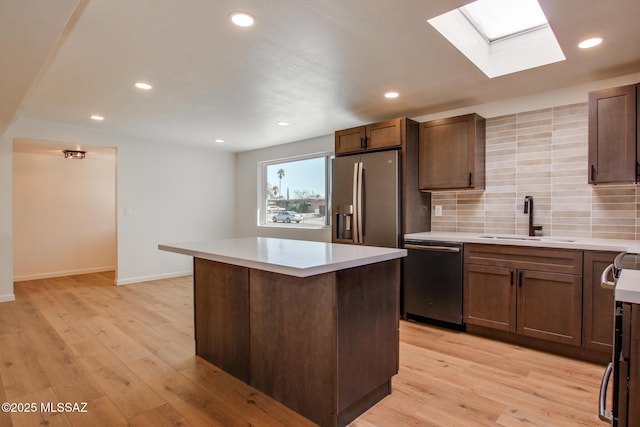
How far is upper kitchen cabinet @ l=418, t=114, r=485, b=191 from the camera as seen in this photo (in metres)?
3.41

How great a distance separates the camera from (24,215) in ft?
18.5

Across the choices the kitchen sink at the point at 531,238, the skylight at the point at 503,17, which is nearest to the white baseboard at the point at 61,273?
the kitchen sink at the point at 531,238

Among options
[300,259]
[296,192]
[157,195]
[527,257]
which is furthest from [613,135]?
[157,195]

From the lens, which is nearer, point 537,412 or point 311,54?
point 537,412

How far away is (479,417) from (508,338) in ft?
4.38

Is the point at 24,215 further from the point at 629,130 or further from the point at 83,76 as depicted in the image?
the point at 629,130

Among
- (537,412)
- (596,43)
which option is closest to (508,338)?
(537,412)

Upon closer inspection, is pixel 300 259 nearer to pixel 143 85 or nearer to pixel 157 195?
pixel 143 85

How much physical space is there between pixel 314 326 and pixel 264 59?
192 cm

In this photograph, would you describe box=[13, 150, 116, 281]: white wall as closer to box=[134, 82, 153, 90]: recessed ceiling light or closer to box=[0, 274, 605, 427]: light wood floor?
box=[0, 274, 605, 427]: light wood floor

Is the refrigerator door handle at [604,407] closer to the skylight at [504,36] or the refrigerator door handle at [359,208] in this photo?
the skylight at [504,36]

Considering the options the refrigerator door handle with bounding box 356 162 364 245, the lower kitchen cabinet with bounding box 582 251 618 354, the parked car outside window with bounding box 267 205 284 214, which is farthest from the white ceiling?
the parked car outside window with bounding box 267 205 284 214

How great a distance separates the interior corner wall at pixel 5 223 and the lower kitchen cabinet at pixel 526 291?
17.6 ft

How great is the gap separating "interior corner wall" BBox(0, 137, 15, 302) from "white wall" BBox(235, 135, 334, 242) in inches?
131
